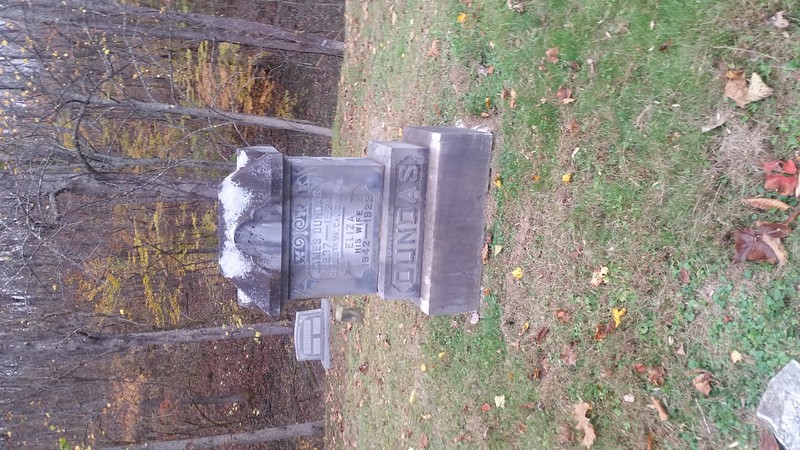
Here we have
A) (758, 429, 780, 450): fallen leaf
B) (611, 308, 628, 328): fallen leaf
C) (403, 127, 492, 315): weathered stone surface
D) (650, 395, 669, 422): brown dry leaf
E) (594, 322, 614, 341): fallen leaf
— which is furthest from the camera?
(403, 127, 492, 315): weathered stone surface

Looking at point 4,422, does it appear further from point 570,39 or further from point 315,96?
point 570,39

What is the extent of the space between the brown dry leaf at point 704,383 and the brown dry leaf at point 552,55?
8.43ft

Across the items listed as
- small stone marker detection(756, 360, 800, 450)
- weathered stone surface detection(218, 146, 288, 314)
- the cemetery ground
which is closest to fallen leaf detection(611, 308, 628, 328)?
the cemetery ground

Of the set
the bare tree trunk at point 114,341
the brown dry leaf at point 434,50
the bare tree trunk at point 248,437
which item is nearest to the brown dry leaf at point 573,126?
the brown dry leaf at point 434,50

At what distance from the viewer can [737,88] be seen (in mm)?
3258

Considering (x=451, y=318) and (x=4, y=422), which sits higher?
(x=451, y=318)

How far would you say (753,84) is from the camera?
3.18 meters

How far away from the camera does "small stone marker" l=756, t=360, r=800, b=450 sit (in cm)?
272

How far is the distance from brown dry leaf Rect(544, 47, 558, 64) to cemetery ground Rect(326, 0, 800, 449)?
0.6 inches

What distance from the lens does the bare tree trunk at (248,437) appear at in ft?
37.7

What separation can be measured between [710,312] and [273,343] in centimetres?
1147

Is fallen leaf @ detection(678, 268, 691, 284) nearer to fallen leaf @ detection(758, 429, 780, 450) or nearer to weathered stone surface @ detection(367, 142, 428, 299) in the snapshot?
fallen leaf @ detection(758, 429, 780, 450)

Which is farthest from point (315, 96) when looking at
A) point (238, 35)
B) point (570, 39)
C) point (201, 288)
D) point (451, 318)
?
point (570, 39)

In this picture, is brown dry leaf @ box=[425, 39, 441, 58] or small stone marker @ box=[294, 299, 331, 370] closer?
brown dry leaf @ box=[425, 39, 441, 58]
